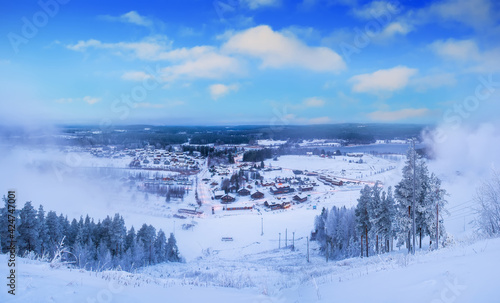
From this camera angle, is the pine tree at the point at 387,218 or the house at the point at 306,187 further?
the house at the point at 306,187

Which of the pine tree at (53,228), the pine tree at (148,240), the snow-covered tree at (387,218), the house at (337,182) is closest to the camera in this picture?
the snow-covered tree at (387,218)

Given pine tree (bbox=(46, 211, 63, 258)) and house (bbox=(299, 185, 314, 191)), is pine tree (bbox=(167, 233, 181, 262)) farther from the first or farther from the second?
house (bbox=(299, 185, 314, 191))

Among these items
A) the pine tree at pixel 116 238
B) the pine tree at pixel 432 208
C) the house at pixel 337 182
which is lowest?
the house at pixel 337 182

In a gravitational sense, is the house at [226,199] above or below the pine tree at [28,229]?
below


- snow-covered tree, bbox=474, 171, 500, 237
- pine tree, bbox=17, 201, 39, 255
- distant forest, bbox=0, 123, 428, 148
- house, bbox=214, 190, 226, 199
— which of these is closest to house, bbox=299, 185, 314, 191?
house, bbox=214, 190, 226, 199

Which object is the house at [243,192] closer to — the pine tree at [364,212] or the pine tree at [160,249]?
the pine tree at [160,249]

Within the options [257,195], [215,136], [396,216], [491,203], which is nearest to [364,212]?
[396,216]

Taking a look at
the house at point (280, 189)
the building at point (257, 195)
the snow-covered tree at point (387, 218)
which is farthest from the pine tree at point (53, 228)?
the house at point (280, 189)
